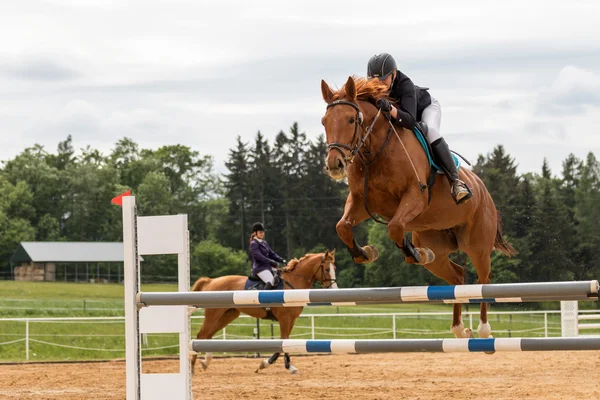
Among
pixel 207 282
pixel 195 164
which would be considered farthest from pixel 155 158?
pixel 207 282

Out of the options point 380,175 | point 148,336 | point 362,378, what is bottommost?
point 148,336

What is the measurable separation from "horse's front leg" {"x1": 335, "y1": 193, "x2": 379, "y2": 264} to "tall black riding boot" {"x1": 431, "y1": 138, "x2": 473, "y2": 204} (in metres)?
0.74

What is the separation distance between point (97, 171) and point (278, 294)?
245ft

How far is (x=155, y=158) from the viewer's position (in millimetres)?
79750

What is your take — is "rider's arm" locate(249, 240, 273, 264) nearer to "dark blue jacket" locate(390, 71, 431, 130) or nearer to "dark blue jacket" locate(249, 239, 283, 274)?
"dark blue jacket" locate(249, 239, 283, 274)

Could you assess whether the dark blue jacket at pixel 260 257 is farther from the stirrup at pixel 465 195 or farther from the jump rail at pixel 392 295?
the jump rail at pixel 392 295

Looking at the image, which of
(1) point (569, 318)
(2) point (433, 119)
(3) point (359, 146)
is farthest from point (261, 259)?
(1) point (569, 318)

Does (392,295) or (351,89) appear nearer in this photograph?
(392,295)

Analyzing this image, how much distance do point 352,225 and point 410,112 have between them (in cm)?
107

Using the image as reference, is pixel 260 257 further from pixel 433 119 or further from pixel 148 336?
pixel 148 336

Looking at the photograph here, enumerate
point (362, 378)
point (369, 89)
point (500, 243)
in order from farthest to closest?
point (362, 378)
point (500, 243)
point (369, 89)

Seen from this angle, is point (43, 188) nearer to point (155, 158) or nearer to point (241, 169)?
point (155, 158)

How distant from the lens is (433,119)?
6445mm

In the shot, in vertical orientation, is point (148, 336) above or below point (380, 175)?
below
